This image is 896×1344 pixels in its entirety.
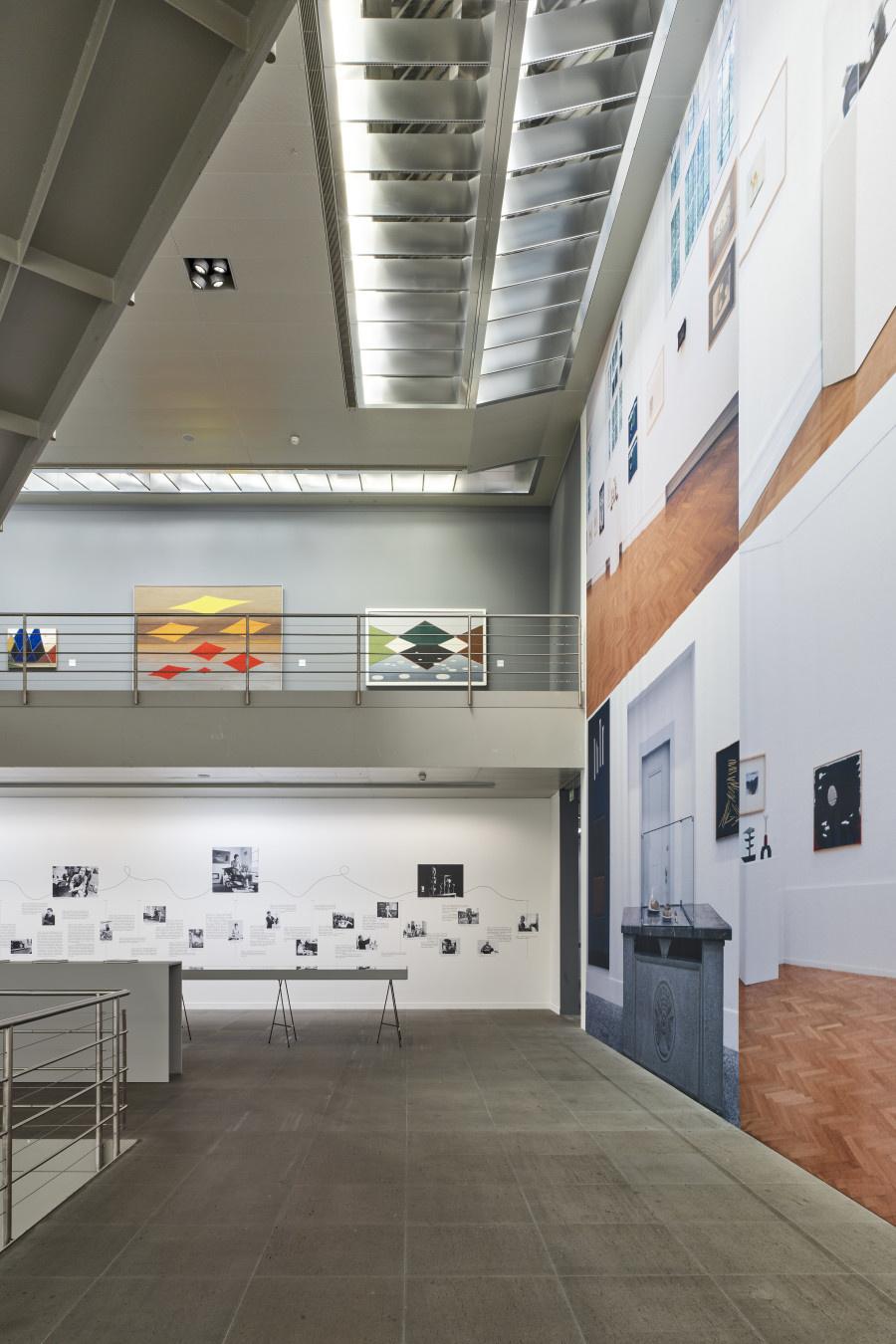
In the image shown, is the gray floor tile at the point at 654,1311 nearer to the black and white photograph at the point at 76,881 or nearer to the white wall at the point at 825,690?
the white wall at the point at 825,690

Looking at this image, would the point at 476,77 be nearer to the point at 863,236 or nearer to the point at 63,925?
the point at 863,236

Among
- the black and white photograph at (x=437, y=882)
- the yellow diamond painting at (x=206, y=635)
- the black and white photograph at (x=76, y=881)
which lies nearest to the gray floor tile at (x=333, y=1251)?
the black and white photograph at (x=437, y=882)

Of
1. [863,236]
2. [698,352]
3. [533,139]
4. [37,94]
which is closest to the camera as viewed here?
[37,94]

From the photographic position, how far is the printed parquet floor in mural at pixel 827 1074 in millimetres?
3920

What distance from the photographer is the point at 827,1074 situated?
4.42 metres

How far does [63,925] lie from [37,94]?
12.7 m

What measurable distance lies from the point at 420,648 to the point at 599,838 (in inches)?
213

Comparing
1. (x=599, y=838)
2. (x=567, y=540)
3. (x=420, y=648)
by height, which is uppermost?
(x=567, y=540)

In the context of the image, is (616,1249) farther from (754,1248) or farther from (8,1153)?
(8,1153)

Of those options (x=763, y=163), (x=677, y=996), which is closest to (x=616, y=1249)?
(x=677, y=996)

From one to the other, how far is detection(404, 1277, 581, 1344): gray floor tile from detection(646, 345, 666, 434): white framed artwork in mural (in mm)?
6091

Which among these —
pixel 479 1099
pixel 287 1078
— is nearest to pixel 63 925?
pixel 287 1078

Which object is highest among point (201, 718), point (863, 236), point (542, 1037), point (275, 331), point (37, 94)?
point (275, 331)

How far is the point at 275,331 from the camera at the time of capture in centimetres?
995
